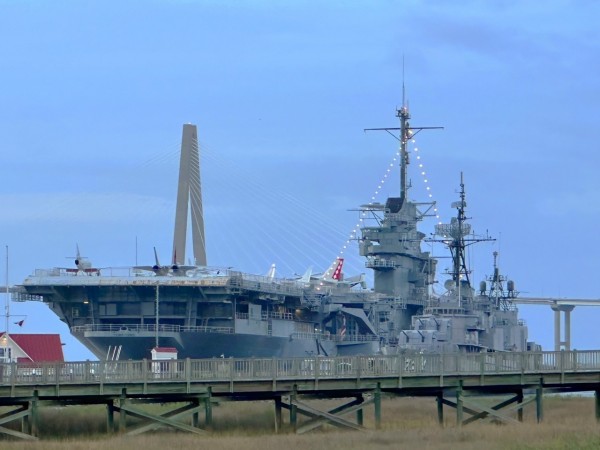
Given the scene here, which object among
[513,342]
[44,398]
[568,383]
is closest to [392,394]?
[568,383]

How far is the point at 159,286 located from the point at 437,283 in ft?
104

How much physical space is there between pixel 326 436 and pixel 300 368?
4292mm

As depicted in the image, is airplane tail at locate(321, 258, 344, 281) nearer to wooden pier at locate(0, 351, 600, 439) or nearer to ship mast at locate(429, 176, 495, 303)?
ship mast at locate(429, 176, 495, 303)

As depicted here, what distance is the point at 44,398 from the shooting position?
155ft

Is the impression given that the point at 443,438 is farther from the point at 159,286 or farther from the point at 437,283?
the point at 437,283

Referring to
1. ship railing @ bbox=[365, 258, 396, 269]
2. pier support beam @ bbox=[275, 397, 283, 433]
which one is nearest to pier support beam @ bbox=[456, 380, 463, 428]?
pier support beam @ bbox=[275, 397, 283, 433]

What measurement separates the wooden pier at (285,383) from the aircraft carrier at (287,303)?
35.3m

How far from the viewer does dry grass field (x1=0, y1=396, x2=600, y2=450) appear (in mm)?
42156

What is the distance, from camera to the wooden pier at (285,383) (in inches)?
1857

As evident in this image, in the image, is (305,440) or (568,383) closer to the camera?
(305,440)

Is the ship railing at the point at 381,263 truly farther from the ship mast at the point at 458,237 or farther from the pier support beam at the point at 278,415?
the pier support beam at the point at 278,415

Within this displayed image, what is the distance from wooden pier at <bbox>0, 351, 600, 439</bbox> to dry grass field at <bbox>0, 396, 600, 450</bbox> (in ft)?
2.09

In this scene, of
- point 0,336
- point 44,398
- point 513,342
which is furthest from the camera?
point 513,342

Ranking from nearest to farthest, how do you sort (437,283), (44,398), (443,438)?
(443,438) < (44,398) < (437,283)
